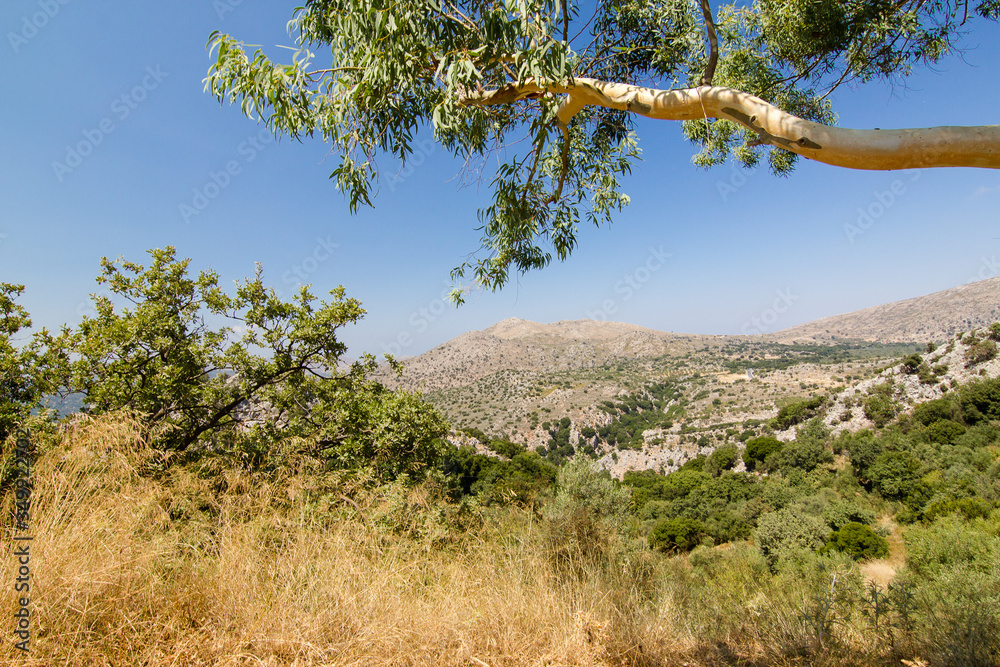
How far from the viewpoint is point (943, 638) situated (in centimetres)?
233

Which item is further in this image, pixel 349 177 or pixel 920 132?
pixel 349 177

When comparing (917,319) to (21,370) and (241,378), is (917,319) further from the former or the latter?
(21,370)

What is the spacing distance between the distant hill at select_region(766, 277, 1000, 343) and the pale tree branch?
72961 mm

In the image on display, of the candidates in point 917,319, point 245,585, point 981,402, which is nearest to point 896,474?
point 981,402

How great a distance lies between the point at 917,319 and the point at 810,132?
135067 millimetres

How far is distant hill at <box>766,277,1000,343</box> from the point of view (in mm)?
74125

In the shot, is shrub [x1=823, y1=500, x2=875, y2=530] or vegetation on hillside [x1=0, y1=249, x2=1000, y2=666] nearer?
vegetation on hillside [x1=0, y1=249, x2=1000, y2=666]

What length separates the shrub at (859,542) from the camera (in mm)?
14750

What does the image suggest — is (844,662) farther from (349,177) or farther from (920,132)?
(349,177)

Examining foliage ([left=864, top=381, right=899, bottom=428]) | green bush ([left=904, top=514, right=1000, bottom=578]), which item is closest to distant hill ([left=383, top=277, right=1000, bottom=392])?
foliage ([left=864, top=381, right=899, bottom=428])

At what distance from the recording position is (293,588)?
6.05ft

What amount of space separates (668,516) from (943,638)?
83.0 feet

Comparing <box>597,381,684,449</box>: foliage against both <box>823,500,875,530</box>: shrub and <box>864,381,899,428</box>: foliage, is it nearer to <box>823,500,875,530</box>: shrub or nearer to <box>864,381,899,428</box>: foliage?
<box>864,381,899,428</box>: foliage

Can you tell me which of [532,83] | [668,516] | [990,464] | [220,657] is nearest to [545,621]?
[220,657]
